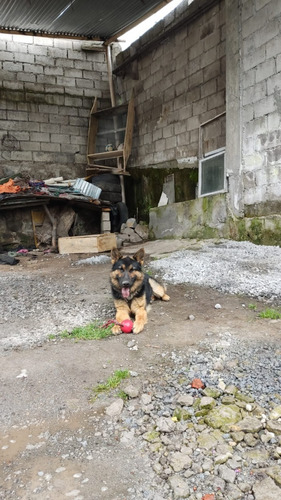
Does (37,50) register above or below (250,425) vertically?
above

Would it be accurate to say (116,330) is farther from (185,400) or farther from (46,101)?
(46,101)

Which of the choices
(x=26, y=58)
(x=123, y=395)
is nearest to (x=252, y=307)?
(x=123, y=395)

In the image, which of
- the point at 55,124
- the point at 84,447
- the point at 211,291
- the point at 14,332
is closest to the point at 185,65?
the point at 55,124

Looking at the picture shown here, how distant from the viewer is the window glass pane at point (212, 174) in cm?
844

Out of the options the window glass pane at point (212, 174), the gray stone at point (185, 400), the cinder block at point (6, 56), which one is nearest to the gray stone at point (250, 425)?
the gray stone at point (185, 400)

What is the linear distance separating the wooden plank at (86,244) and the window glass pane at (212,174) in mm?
2663

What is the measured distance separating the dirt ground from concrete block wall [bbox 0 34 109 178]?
8.24m

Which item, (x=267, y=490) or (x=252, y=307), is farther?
(x=252, y=307)

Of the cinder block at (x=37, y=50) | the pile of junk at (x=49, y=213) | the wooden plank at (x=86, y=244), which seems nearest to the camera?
the wooden plank at (x=86, y=244)

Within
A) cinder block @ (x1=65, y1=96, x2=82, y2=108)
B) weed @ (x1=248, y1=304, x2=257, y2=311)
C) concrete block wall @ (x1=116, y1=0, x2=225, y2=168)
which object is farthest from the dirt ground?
cinder block @ (x1=65, y1=96, x2=82, y2=108)

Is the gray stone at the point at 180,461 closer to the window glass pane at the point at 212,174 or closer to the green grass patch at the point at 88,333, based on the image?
the green grass patch at the point at 88,333

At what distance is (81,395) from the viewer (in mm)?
2783

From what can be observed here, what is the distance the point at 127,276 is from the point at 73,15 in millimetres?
9601

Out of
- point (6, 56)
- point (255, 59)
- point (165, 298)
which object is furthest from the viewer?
point (6, 56)
